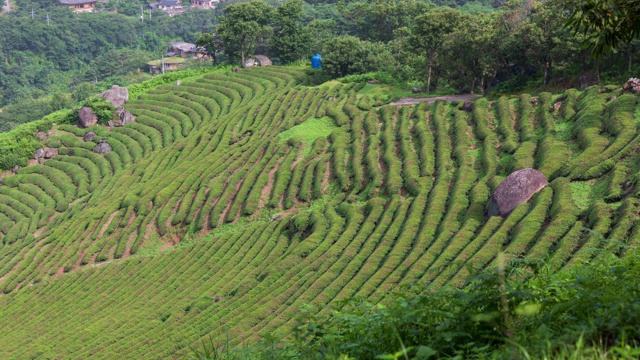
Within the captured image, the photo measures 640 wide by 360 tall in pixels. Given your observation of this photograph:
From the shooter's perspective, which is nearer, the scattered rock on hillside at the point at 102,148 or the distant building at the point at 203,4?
the scattered rock on hillside at the point at 102,148

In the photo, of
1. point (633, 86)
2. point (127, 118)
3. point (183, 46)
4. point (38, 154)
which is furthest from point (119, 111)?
point (183, 46)

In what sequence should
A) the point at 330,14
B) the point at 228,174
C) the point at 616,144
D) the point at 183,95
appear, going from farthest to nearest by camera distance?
the point at 330,14 → the point at 183,95 → the point at 228,174 → the point at 616,144

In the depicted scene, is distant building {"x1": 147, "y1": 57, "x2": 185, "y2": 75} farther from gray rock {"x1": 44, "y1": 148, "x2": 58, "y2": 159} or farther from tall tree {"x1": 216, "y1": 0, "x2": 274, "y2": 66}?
gray rock {"x1": 44, "y1": 148, "x2": 58, "y2": 159}

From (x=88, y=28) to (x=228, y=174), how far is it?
102 m

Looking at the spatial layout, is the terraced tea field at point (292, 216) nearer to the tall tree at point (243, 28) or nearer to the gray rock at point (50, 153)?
the gray rock at point (50, 153)

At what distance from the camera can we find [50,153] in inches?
2574

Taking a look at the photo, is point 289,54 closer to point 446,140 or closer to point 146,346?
point 446,140

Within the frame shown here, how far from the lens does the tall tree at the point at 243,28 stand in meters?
76.2

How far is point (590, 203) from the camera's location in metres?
28.4

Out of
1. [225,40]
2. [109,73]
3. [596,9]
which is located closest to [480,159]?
[596,9]

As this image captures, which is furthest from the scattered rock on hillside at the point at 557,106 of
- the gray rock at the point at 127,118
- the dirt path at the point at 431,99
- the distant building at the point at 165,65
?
the distant building at the point at 165,65

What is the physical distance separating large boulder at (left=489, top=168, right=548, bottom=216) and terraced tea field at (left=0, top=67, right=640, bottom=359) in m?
0.57

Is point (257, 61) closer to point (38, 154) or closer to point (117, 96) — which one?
point (117, 96)

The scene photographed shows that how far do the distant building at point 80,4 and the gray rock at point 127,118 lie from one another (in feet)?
332
